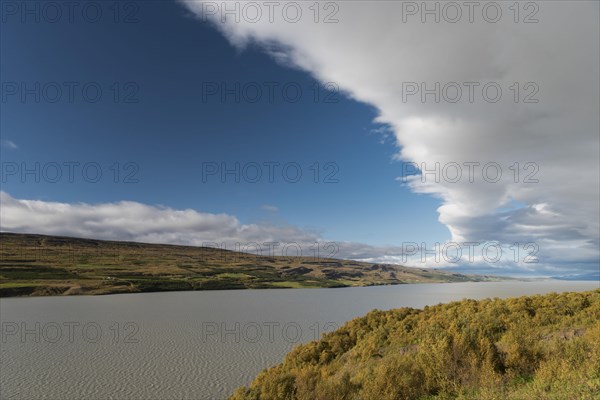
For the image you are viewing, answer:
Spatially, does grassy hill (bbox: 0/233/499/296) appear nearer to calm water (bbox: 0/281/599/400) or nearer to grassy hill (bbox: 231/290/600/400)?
calm water (bbox: 0/281/599/400)

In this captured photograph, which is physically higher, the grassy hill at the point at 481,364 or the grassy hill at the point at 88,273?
the grassy hill at the point at 481,364

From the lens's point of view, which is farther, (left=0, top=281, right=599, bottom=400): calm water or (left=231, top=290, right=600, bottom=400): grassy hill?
(left=0, top=281, right=599, bottom=400): calm water

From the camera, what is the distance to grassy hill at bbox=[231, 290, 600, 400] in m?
8.06

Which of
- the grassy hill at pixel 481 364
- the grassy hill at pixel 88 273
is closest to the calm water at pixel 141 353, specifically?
the grassy hill at pixel 481 364

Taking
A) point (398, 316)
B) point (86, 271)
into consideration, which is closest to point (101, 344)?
point (398, 316)

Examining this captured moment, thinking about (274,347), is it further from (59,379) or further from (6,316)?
(6,316)

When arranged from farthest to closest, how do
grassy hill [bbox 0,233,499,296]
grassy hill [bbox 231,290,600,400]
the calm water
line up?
grassy hill [bbox 0,233,499,296], the calm water, grassy hill [bbox 231,290,600,400]

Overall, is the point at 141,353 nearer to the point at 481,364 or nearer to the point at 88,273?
the point at 481,364

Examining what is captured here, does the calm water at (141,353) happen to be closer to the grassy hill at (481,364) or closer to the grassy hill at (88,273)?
the grassy hill at (481,364)

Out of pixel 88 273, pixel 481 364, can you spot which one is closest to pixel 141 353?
pixel 481 364

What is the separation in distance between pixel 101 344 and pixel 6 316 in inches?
1262

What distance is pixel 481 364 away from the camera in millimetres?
10320

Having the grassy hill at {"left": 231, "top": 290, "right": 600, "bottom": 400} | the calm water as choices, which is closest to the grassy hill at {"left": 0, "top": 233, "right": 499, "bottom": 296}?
the calm water

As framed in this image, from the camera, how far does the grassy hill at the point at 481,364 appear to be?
806 cm
